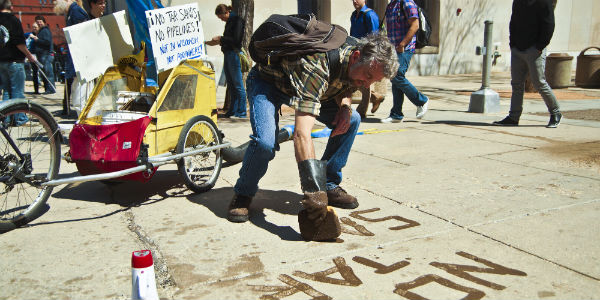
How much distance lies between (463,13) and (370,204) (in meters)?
15.1

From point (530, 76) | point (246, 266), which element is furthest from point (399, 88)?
point (246, 266)

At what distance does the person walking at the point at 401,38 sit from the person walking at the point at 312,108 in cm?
372

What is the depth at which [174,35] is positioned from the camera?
436 centimetres

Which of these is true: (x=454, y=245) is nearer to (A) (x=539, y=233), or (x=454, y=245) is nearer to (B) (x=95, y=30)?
(A) (x=539, y=233)

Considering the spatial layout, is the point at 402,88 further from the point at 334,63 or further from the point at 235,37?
the point at 334,63

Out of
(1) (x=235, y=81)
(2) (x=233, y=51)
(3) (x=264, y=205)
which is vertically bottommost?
(3) (x=264, y=205)

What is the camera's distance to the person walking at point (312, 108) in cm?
305

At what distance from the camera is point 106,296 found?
8.21ft

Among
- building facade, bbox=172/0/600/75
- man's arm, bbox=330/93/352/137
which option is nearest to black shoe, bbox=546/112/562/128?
man's arm, bbox=330/93/352/137

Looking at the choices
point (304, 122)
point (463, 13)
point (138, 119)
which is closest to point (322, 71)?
point (304, 122)

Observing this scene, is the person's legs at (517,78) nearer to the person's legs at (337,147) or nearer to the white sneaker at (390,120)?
the white sneaker at (390,120)

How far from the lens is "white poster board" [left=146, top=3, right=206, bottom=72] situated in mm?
4176

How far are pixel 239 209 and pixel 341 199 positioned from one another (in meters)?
0.76

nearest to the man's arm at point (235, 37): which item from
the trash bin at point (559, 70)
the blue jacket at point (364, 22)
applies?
the blue jacket at point (364, 22)
